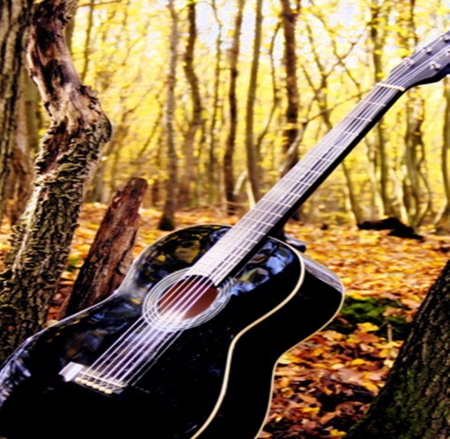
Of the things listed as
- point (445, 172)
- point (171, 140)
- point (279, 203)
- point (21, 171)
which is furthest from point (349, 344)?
point (445, 172)

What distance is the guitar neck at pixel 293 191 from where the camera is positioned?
241cm

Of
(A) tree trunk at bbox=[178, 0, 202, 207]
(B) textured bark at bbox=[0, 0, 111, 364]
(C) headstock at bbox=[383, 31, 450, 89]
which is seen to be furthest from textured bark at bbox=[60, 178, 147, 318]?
(A) tree trunk at bbox=[178, 0, 202, 207]

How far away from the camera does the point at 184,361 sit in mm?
2033

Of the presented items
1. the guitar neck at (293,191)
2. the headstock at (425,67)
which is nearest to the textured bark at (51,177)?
the guitar neck at (293,191)

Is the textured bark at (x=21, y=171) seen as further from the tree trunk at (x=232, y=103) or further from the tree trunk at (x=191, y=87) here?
the tree trunk at (x=232, y=103)

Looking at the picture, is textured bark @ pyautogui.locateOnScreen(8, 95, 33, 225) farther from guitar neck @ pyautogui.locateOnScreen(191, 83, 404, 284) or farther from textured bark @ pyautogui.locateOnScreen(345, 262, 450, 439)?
textured bark @ pyautogui.locateOnScreen(345, 262, 450, 439)

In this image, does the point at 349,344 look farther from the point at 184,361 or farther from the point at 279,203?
the point at 184,361

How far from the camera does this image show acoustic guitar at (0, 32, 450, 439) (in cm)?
191

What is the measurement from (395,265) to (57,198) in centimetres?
409

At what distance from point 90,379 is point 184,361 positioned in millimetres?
330

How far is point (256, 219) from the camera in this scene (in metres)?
2.57

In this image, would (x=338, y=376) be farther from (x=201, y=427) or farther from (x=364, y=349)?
(x=201, y=427)

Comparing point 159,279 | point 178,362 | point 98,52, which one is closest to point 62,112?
point 159,279

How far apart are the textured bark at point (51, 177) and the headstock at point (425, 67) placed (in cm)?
Result: 146
